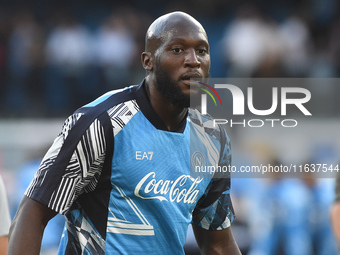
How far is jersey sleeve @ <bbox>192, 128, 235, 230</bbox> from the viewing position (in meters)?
3.78

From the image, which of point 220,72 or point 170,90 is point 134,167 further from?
point 220,72

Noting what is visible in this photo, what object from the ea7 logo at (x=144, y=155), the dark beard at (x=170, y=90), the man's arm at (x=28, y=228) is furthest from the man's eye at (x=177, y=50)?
the man's arm at (x=28, y=228)

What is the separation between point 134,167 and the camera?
3.33 m

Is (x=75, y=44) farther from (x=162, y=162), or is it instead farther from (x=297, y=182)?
(x=162, y=162)

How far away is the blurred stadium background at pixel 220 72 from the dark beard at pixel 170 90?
4.16 meters

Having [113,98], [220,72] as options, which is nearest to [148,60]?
[113,98]

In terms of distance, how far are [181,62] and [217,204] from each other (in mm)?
957

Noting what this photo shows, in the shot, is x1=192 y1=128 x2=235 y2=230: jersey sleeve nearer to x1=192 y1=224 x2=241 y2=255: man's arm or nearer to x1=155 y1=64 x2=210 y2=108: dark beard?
x1=192 y1=224 x2=241 y2=255: man's arm

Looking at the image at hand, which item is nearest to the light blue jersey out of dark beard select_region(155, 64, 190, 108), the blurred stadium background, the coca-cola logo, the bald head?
the coca-cola logo

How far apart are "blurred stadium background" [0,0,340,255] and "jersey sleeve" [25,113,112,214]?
15.0 feet

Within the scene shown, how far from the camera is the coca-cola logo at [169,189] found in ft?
11.0

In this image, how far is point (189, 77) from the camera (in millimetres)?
3457

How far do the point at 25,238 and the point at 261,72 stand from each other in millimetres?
8557

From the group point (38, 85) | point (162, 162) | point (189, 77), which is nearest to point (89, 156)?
point (162, 162)
